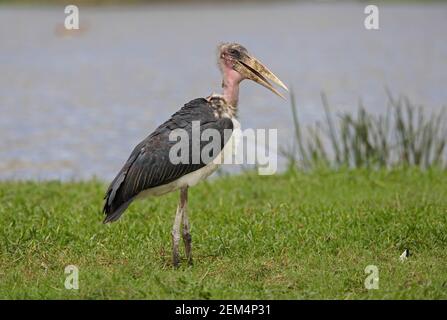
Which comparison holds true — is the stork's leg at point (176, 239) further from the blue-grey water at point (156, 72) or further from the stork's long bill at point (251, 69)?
the blue-grey water at point (156, 72)

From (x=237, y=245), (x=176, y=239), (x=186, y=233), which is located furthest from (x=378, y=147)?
(x=176, y=239)

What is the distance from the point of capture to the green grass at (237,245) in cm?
560

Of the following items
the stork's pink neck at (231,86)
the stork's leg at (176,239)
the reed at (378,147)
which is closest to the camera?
the stork's leg at (176,239)

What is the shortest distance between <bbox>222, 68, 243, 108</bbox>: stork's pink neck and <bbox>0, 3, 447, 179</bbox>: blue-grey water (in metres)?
5.69

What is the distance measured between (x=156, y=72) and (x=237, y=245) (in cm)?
1797

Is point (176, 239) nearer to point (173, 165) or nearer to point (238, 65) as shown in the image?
point (173, 165)

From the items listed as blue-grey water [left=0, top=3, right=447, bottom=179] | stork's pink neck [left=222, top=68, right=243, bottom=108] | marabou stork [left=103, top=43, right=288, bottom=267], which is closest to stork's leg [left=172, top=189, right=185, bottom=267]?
marabou stork [left=103, top=43, right=288, bottom=267]

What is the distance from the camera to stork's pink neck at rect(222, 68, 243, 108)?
6336 millimetres

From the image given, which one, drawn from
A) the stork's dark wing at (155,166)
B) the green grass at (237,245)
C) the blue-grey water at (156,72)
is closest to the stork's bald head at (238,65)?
the stork's dark wing at (155,166)

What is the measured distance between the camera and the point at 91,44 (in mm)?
32562

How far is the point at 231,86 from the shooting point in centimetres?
639

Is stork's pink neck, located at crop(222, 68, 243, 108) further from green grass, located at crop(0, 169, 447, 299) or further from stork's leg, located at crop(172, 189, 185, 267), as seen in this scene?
green grass, located at crop(0, 169, 447, 299)

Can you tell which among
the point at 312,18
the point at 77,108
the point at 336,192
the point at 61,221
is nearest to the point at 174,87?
the point at 77,108

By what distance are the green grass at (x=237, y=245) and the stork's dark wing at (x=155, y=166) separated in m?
0.47
